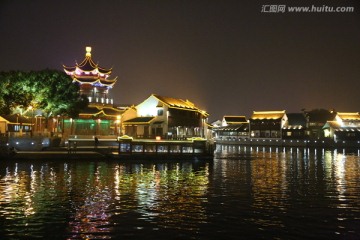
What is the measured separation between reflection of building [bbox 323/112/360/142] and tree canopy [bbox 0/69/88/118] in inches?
2787

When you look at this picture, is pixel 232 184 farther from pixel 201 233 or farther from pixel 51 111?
pixel 51 111

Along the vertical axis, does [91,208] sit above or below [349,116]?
below

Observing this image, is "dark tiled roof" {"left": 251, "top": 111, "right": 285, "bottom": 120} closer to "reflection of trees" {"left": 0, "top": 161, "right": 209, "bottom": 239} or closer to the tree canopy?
the tree canopy

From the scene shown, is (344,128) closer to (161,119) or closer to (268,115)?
(268,115)

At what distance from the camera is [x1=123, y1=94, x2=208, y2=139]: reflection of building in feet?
240

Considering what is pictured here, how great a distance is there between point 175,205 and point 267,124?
103m

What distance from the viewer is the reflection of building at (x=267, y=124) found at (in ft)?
392

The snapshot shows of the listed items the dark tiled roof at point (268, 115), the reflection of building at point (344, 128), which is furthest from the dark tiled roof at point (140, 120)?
the dark tiled roof at point (268, 115)

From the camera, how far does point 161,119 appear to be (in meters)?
73.7

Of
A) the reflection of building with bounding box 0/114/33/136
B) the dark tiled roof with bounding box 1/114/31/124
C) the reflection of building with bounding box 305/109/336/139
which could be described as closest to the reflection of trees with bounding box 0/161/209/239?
the reflection of building with bounding box 0/114/33/136

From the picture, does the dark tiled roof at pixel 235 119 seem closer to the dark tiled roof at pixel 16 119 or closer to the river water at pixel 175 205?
the dark tiled roof at pixel 16 119

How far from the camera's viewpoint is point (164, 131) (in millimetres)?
72938

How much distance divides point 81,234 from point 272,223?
864 cm

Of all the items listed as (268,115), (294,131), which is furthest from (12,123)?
(268,115)
